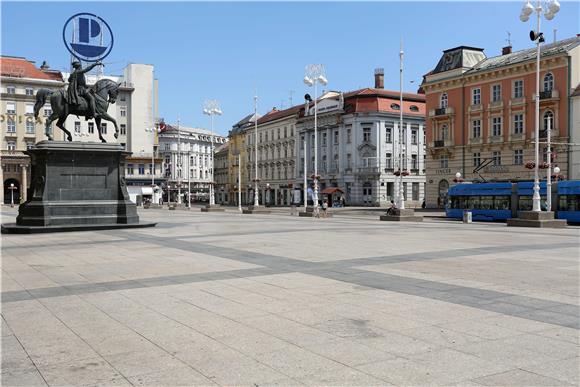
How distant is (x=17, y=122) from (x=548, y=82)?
76.6m

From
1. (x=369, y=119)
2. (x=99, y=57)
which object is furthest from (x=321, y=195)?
(x=99, y=57)

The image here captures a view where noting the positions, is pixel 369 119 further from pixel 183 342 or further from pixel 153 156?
pixel 183 342

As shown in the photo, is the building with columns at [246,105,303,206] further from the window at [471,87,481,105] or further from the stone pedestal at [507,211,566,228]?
the stone pedestal at [507,211,566,228]

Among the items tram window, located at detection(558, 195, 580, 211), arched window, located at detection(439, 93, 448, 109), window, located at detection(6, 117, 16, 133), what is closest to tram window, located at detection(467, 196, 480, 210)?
tram window, located at detection(558, 195, 580, 211)

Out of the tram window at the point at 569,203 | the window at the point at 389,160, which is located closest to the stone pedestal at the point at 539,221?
the tram window at the point at 569,203

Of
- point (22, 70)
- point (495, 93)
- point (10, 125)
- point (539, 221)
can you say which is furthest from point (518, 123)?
point (22, 70)

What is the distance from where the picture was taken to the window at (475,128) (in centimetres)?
6131

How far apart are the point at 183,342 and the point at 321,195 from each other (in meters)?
80.6

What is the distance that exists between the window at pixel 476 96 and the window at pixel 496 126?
107 inches

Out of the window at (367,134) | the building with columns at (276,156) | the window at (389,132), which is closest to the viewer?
the window at (367,134)

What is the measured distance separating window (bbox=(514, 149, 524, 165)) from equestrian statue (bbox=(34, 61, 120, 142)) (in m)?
42.6

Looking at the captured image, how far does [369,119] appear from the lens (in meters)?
80.2

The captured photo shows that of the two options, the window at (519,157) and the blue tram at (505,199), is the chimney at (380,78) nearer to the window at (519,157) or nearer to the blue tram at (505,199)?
the window at (519,157)

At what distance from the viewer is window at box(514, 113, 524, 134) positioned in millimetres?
56203
